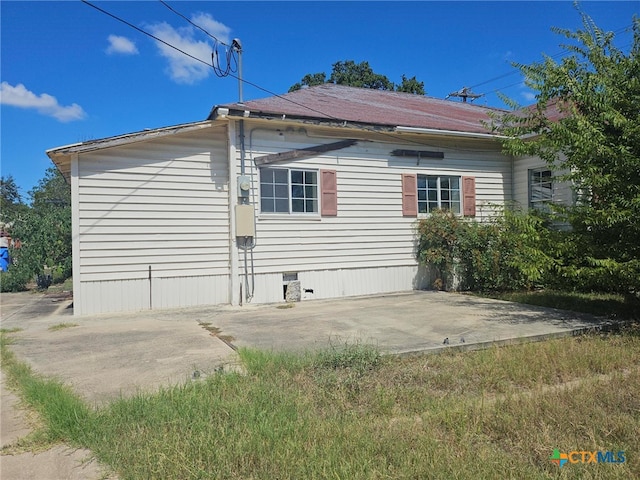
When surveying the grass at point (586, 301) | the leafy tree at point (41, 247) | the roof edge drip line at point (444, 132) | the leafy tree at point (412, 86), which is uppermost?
the leafy tree at point (412, 86)

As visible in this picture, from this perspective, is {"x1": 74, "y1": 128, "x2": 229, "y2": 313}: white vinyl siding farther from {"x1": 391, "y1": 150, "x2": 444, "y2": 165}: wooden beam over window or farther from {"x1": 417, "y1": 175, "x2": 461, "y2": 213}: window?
{"x1": 417, "y1": 175, "x2": 461, "y2": 213}: window

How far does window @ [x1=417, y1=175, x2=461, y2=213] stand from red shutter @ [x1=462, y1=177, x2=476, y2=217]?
150 mm

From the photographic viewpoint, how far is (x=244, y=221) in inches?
353

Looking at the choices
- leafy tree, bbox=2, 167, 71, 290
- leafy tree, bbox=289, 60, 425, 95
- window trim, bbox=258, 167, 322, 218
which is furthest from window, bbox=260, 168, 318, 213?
leafy tree, bbox=289, 60, 425, 95

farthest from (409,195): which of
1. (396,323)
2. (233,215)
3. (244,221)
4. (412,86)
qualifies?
(412,86)

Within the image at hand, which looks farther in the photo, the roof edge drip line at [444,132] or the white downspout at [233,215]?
the roof edge drip line at [444,132]

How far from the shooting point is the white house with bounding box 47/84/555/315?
839 cm

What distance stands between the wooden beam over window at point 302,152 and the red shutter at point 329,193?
0.50 metres

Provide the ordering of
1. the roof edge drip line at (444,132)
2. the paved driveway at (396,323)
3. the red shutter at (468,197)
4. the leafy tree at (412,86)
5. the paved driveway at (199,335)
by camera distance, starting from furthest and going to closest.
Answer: the leafy tree at (412,86) < the red shutter at (468,197) < the roof edge drip line at (444,132) < the paved driveway at (396,323) < the paved driveway at (199,335)

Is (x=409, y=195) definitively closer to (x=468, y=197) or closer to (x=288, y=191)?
(x=468, y=197)

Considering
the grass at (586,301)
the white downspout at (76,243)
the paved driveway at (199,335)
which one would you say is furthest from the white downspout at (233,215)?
the grass at (586,301)

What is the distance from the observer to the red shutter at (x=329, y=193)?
9945mm

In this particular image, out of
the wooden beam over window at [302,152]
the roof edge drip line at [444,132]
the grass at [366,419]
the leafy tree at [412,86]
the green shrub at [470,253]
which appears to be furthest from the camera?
the leafy tree at [412,86]

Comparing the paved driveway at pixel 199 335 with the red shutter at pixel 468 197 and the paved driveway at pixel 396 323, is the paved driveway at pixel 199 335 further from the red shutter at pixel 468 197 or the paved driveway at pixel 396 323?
the red shutter at pixel 468 197
